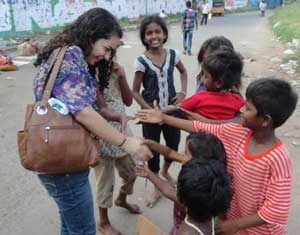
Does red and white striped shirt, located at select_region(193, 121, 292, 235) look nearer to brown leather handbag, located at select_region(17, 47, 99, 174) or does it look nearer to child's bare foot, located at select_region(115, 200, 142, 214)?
brown leather handbag, located at select_region(17, 47, 99, 174)

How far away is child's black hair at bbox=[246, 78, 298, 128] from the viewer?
1.73m

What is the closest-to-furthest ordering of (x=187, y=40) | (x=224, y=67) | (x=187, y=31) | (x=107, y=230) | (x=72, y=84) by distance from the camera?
(x=72, y=84) → (x=224, y=67) → (x=107, y=230) → (x=187, y=31) → (x=187, y=40)

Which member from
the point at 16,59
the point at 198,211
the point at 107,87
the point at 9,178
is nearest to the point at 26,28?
the point at 16,59

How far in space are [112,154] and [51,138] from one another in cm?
96

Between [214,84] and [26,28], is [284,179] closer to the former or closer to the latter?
[214,84]

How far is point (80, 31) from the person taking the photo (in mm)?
2018

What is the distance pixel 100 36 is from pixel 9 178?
248 centimetres

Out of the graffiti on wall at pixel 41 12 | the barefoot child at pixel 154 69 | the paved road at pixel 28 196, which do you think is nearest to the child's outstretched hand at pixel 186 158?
the barefoot child at pixel 154 69

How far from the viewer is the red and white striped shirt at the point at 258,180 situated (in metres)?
1.74

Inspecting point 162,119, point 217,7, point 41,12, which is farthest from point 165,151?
point 217,7

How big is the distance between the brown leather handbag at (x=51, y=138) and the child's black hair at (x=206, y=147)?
0.50 metres

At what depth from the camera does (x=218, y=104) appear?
2.29 meters

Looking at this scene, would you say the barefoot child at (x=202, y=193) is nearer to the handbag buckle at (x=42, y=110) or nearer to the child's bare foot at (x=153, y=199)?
the handbag buckle at (x=42, y=110)

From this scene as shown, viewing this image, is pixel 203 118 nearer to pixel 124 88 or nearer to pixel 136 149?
pixel 136 149
